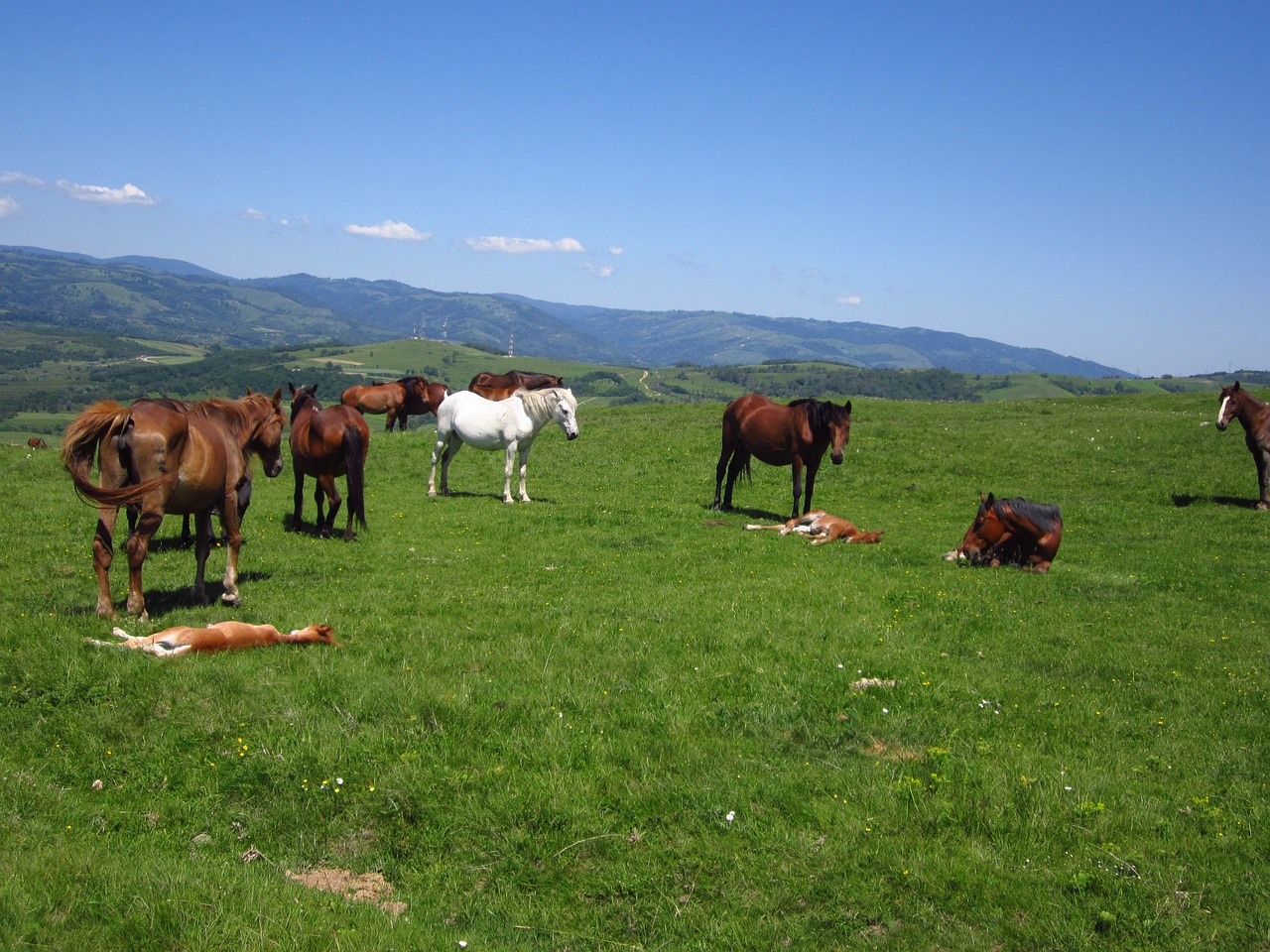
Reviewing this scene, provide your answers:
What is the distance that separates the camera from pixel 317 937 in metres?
5.21

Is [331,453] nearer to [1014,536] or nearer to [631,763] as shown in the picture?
[631,763]

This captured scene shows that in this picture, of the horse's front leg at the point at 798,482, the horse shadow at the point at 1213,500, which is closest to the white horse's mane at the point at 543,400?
the horse's front leg at the point at 798,482

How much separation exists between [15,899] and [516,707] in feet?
13.5

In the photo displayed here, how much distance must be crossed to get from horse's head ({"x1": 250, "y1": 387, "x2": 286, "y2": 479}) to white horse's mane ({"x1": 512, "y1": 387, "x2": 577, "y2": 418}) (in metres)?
8.91

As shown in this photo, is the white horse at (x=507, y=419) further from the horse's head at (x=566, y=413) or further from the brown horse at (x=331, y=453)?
the brown horse at (x=331, y=453)

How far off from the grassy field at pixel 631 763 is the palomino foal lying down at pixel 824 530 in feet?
11.9

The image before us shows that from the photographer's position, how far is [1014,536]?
16750mm

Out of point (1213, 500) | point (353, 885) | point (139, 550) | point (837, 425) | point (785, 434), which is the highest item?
point (837, 425)

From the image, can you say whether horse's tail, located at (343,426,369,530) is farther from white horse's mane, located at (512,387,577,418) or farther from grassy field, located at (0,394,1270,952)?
white horse's mane, located at (512,387,577,418)

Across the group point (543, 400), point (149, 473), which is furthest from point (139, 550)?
point (543, 400)

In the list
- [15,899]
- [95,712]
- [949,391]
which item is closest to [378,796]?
[15,899]

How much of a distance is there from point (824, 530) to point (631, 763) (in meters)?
11.8

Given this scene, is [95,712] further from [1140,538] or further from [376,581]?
[1140,538]

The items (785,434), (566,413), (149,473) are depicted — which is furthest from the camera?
(566,413)
